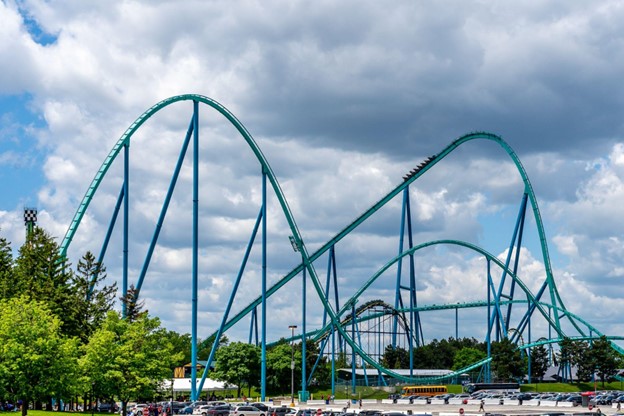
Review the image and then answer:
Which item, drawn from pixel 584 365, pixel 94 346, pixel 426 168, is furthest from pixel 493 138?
pixel 94 346

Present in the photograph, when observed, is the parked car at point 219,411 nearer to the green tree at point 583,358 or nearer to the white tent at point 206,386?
the white tent at point 206,386

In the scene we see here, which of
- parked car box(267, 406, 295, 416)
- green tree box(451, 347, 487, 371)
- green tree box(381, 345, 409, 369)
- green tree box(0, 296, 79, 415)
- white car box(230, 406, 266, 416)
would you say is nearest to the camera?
green tree box(0, 296, 79, 415)

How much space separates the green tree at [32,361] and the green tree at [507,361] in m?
62.6

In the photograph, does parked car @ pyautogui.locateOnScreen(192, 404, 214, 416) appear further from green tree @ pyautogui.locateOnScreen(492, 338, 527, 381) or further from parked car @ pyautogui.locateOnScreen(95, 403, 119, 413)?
green tree @ pyautogui.locateOnScreen(492, 338, 527, 381)

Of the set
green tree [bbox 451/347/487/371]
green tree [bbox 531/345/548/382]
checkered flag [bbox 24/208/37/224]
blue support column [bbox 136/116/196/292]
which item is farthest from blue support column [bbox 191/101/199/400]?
green tree [bbox 451/347/487/371]

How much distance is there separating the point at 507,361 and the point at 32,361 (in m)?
66.9

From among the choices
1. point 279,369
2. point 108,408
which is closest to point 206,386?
point 279,369

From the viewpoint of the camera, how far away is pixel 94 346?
5581cm

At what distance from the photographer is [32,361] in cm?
5034

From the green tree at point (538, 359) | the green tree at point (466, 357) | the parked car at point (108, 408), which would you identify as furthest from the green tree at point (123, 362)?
the green tree at point (466, 357)

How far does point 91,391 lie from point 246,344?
149 ft

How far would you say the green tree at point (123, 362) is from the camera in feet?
181

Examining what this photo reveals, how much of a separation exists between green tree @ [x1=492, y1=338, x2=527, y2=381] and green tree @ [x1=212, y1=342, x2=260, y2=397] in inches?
1132

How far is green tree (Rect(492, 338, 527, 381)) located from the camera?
4040 inches
